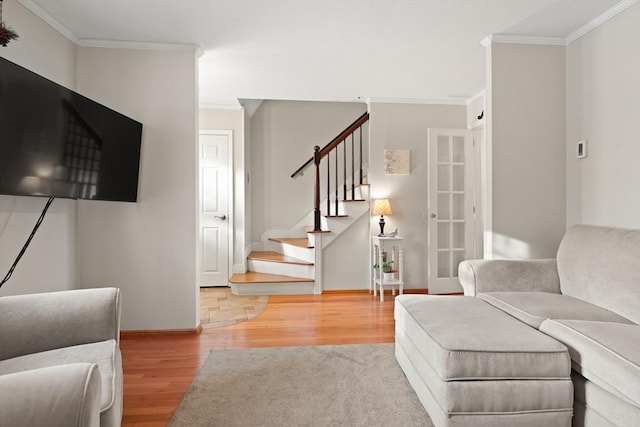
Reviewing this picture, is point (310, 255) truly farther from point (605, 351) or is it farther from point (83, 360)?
point (605, 351)

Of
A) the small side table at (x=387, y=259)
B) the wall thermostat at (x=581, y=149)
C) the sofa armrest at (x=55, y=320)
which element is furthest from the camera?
the small side table at (x=387, y=259)

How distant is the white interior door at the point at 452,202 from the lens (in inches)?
184

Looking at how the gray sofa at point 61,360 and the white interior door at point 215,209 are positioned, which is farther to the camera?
the white interior door at point 215,209

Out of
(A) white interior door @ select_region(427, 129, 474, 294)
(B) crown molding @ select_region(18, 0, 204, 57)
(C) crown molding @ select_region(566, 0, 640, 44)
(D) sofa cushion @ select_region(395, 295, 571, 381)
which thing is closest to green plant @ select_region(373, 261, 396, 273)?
(A) white interior door @ select_region(427, 129, 474, 294)

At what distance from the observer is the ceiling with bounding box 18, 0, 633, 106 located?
2592 mm

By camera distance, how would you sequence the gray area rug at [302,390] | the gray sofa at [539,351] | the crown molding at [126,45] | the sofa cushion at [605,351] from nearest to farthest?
the sofa cushion at [605,351]
the gray sofa at [539,351]
the gray area rug at [302,390]
the crown molding at [126,45]

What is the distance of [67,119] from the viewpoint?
224 centimetres

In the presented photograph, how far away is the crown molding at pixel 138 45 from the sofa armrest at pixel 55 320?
2273 mm

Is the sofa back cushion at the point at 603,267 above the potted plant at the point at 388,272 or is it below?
above

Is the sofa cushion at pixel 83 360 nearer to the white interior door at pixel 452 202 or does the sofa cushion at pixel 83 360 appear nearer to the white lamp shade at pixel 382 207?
the white lamp shade at pixel 382 207

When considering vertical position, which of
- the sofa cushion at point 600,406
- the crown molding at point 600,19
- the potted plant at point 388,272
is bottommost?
the sofa cushion at point 600,406

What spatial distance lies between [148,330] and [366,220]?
279 centimetres

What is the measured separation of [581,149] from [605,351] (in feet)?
6.45

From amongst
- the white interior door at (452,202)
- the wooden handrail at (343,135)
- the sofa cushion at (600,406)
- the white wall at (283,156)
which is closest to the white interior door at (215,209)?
the white wall at (283,156)
